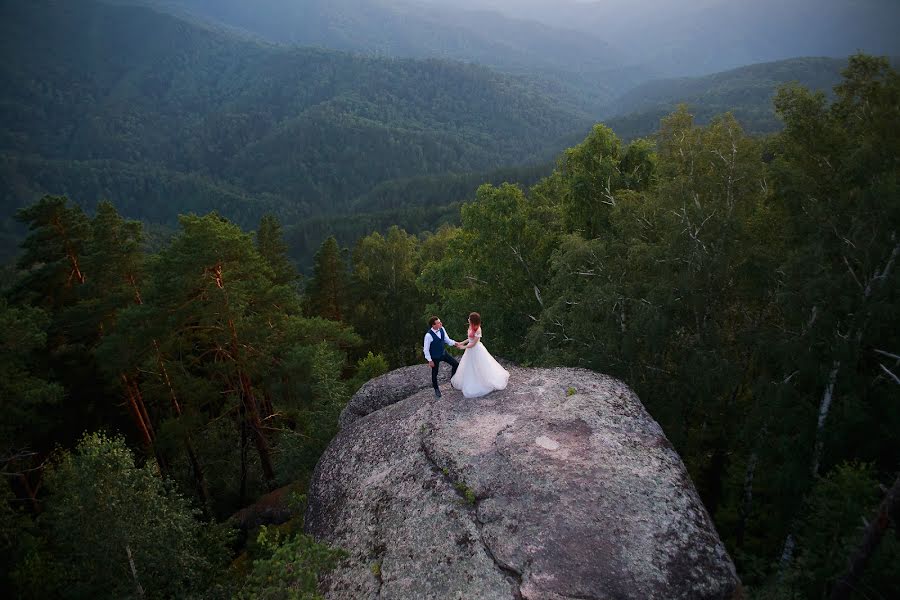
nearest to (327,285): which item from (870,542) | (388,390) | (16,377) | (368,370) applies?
(368,370)

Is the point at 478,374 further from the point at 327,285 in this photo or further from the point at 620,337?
the point at 327,285

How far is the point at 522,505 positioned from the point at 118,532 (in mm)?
11433

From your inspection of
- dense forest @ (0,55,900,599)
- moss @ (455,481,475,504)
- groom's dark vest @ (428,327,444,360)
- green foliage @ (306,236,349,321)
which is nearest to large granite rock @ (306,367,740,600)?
moss @ (455,481,475,504)

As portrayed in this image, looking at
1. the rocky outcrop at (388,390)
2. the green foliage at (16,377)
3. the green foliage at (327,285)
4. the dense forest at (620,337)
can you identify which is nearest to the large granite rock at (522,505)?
the dense forest at (620,337)

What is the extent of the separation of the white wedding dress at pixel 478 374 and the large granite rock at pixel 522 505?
0.27 metres

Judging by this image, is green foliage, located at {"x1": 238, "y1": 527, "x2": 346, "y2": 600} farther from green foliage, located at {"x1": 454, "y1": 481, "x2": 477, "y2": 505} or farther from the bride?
the bride

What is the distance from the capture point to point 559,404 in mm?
13453

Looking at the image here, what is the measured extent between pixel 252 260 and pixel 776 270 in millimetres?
22110

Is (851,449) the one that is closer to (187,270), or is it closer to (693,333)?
(693,333)

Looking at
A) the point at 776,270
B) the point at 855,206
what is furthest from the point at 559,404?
the point at 855,206

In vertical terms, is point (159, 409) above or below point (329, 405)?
below

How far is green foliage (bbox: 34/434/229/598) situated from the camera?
14.0 m

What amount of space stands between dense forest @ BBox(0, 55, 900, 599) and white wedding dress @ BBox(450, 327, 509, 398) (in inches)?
176

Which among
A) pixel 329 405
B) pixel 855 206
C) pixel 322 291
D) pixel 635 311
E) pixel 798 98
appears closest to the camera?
pixel 855 206
